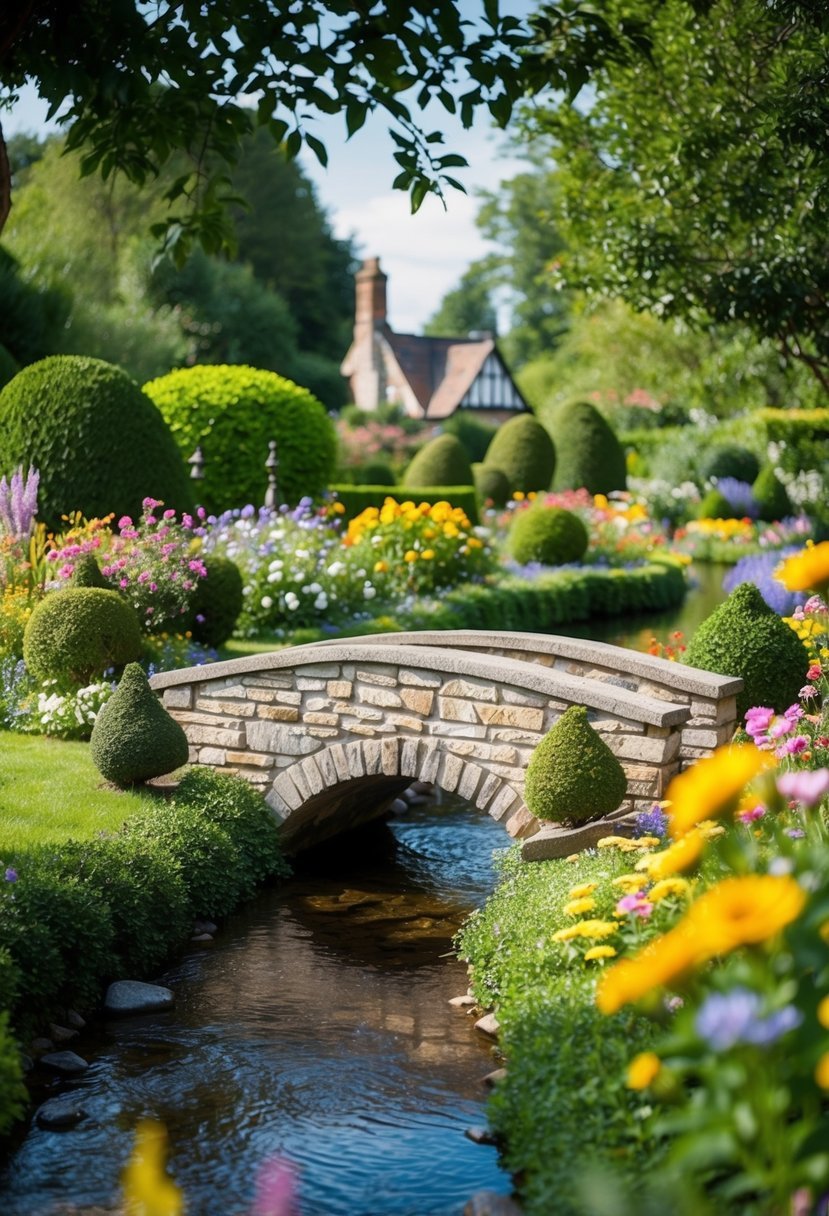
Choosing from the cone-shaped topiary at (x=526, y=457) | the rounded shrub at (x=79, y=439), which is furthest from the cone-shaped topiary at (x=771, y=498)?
the rounded shrub at (x=79, y=439)

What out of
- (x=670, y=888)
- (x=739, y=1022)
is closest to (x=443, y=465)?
(x=670, y=888)

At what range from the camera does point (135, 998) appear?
6.38 m

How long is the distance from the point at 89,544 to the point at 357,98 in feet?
20.4

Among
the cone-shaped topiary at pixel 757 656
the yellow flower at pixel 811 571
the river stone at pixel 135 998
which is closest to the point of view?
the yellow flower at pixel 811 571

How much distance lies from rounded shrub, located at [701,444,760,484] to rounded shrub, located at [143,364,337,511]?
12.4 metres

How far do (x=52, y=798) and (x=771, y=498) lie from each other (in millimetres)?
19079

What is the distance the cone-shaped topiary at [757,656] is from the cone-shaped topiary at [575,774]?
1.54 m

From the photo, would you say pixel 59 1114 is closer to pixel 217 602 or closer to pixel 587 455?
pixel 217 602

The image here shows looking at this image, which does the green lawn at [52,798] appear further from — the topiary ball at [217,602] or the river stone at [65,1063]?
the topiary ball at [217,602]

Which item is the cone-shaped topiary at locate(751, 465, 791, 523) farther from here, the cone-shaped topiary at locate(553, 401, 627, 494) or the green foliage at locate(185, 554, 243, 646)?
the green foliage at locate(185, 554, 243, 646)

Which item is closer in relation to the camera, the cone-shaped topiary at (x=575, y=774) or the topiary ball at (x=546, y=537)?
the cone-shaped topiary at (x=575, y=774)

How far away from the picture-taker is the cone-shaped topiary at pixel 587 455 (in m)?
25.2

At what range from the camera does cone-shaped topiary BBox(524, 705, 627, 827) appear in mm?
6910

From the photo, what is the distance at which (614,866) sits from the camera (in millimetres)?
6289
